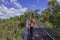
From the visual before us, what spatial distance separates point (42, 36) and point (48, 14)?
1332 centimetres

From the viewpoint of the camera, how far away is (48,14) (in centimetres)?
2106

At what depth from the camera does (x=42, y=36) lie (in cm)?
785

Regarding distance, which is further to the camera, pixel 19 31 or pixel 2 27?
pixel 2 27

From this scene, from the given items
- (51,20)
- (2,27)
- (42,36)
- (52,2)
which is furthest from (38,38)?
(2,27)

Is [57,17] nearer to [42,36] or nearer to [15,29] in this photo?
[15,29]

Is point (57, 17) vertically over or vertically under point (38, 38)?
over

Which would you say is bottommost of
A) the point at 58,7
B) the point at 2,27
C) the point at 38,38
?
the point at 38,38

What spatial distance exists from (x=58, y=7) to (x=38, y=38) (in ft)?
45.1

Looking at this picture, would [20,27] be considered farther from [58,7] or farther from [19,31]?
[58,7]

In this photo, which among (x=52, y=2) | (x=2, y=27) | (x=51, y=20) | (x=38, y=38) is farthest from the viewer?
(x=2, y=27)

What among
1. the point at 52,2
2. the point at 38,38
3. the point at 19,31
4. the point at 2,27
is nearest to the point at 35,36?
the point at 38,38

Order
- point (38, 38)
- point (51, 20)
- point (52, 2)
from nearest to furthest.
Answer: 1. point (38, 38)
2. point (51, 20)
3. point (52, 2)

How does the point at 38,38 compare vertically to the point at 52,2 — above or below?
below

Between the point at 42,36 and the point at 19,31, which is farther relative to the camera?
the point at 19,31
